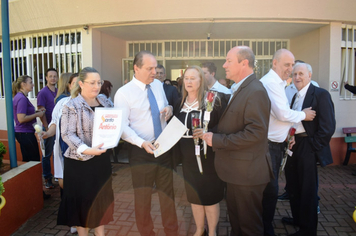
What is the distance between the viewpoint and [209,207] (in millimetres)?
Answer: 3047

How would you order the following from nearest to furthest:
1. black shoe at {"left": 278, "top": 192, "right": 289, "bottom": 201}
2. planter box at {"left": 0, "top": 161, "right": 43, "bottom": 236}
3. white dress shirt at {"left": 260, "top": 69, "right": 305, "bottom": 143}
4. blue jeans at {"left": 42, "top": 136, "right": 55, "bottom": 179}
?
white dress shirt at {"left": 260, "top": 69, "right": 305, "bottom": 143} < planter box at {"left": 0, "top": 161, "right": 43, "bottom": 236} < black shoe at {"left": 278, "top": 192, "right": 289, "bottom": 201} < blue jeans at {"left": 42, "top": 136, "right": 55, "bottom": 179}

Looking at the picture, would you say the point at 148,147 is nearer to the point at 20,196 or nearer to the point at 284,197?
the point at 20,196

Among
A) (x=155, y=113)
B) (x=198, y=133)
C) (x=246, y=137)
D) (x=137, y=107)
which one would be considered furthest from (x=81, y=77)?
(x=246, y=137)

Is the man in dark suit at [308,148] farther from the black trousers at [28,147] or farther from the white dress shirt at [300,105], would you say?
the black trousers at [28,147]

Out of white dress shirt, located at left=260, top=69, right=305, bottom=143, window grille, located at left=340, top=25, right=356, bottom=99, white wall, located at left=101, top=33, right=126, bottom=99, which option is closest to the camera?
white dress shirt, located at left=260, top=69, right=305, bottom=143

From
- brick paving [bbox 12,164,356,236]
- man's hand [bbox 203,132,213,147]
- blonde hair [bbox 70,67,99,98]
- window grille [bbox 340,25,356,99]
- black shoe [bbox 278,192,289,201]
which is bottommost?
brick paving [bbox 12,164,356,236]

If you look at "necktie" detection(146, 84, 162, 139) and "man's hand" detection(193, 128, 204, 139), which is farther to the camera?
"necktie" detection(146, 84, 162, 139)

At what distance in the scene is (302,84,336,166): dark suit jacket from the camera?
10.2 ft

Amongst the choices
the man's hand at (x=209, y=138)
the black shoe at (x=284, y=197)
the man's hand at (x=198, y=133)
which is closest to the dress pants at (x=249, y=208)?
the man's hand at (x=209, y=138)

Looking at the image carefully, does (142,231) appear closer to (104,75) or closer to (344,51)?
(104,75)

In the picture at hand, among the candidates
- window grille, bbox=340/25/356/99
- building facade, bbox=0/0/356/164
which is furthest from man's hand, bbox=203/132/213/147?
window grille, bbox=340/25/356/99

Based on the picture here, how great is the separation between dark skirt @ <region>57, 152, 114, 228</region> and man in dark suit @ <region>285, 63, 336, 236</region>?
2.38 metres

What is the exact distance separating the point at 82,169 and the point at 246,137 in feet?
5.56

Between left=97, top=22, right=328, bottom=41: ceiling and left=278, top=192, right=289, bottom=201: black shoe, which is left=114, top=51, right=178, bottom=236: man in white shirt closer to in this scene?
left=278, top=192, right=289, bottom=201: black shoe
